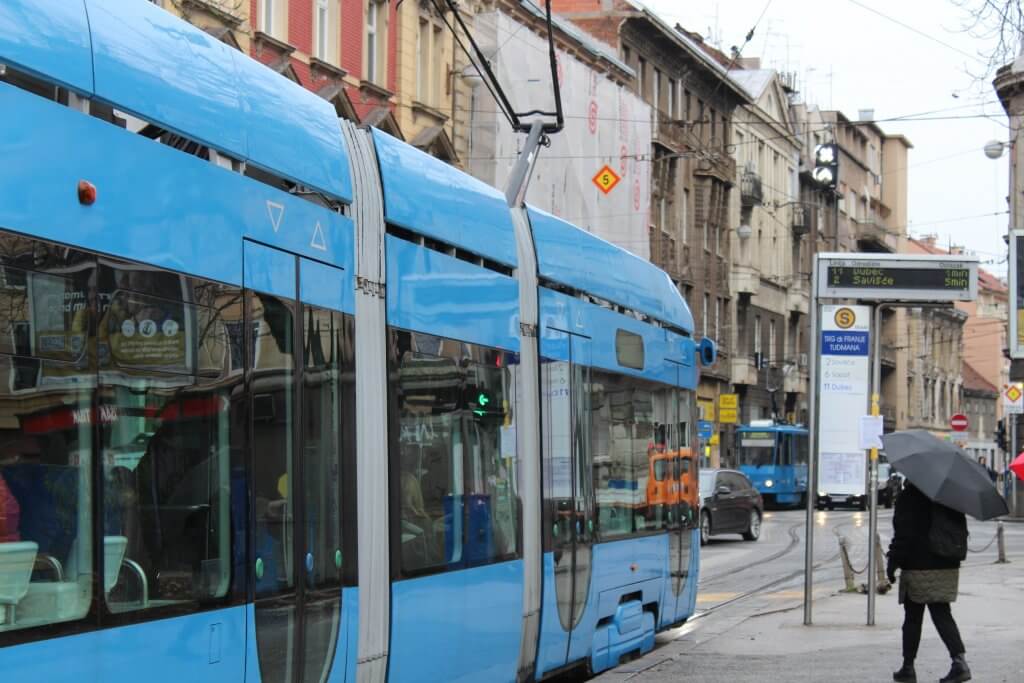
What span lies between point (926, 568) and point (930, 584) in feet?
0.34

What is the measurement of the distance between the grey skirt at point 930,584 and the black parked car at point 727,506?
70.1 ft

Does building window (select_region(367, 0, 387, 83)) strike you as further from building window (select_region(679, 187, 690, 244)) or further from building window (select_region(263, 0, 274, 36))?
building window (select_region(679, 187, 690, 244))

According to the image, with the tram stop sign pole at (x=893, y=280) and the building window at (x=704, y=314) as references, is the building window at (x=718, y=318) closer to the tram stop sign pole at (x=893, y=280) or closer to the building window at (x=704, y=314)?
the building window at (x=704, y=314)

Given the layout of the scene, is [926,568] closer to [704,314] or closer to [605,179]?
[605,179]

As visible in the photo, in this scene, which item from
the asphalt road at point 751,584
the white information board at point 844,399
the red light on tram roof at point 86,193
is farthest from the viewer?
the white information board at point 844,399

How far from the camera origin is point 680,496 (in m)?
14.5

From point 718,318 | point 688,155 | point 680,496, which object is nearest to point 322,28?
point 680,496

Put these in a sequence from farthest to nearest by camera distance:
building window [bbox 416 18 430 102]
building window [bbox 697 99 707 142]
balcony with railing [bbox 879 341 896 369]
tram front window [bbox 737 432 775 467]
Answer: balcony with railing [bbox 879 341 896 369] < building window [bbox 697 99 707 142] < tram front window [bbox 737 432 775 467] < building window [bbox 416 18 430 102]

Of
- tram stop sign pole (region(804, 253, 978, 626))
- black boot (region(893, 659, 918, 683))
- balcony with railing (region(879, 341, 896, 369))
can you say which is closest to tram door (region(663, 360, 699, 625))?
tram stop sign pole (region(804, 253, 978, 626))

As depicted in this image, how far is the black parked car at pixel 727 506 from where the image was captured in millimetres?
33906

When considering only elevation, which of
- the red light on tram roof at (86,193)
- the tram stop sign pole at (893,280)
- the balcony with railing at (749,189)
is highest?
the balcony with railing at (749,189)

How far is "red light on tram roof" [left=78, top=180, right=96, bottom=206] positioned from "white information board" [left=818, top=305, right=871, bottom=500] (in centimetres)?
1114

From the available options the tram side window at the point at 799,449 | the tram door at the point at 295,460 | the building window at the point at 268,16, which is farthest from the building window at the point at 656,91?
the tram door at the point at 295,460

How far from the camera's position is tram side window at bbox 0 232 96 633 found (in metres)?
5.00
